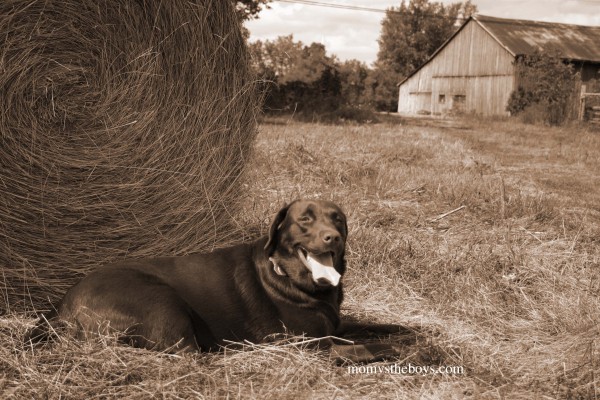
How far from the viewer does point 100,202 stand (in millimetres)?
4035

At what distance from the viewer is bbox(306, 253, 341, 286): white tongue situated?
3.21 meters

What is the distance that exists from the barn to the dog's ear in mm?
24418

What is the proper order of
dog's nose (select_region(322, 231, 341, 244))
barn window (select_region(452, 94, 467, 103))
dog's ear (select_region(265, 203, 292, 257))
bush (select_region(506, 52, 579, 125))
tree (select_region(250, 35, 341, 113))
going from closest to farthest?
1. dog's nose (select_region(322, 231, 341, 244))
2. dog's ear (select_region(265, 203, 292, 257))
3. bush (select_region(506, 52, 579, 125))
4. tree (select_region(250, 35, 341, 113))
5. barn window (select_region(452, 94, 467, 103))

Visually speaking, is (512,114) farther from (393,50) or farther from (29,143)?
(393,50)

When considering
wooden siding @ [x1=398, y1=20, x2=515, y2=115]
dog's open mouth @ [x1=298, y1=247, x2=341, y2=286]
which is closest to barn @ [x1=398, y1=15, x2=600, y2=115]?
wooden siding @ [x1=398, y1=20, x2=515, y2=115]

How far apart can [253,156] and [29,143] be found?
156cm

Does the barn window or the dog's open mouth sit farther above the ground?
the barn window

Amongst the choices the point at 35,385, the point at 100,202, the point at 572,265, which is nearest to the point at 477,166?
the point at 572,265

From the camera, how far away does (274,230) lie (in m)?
3.40

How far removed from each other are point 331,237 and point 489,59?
27.4m

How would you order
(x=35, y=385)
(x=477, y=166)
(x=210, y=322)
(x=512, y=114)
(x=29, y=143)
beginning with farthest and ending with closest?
(x=512, y=114), (x=477, y=166), (x=29, y=143), (x=210, y=322), (x=35, y=385)

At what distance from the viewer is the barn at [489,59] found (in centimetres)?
2723

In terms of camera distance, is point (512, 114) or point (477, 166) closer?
point (477, 166)

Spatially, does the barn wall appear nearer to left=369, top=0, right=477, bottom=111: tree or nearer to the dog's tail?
left=369, top=0, right=477, bottom=111: tree
